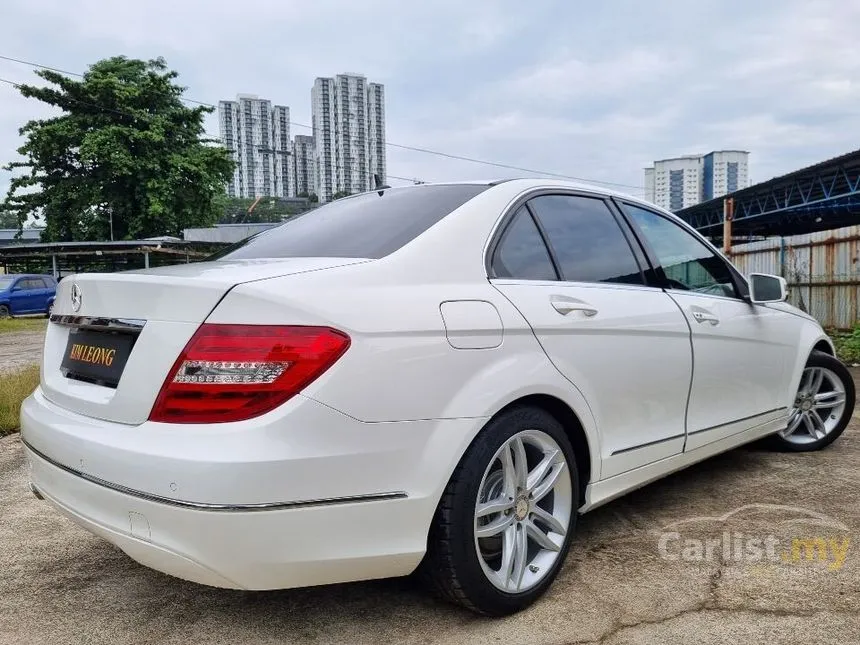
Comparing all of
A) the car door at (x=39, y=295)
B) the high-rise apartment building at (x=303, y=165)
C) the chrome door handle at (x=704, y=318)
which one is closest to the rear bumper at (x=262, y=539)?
the chrome door handle at (x=704, y=318)

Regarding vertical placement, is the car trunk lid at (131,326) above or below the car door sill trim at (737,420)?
above

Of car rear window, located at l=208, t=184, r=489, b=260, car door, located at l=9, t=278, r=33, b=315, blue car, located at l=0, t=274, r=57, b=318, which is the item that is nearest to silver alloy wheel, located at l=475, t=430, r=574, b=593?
car rear window, located at l=208, t=184, r=489, b=260

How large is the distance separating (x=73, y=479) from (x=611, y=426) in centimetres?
184

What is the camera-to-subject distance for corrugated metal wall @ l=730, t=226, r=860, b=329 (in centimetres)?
1006

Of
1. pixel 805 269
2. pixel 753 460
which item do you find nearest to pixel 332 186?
pixel 805 269

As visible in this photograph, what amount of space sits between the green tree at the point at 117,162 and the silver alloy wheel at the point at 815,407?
30610 millimetres

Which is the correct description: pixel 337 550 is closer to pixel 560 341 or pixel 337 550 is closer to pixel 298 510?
pixel 298 510

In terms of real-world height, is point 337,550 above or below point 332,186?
below

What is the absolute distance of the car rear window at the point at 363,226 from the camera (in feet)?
7.67

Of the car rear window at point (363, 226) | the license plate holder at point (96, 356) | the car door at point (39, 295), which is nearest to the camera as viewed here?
the license plate holder at point (96, 356)

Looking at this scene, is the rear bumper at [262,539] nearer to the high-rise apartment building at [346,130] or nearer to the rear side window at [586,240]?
the rear side window at [586,240]

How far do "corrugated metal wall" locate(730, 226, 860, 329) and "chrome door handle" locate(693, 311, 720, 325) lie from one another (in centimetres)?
800

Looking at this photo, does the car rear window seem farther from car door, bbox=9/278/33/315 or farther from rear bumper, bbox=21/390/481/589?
car door, bbox=9/278/33/315

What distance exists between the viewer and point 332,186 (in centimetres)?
3297
